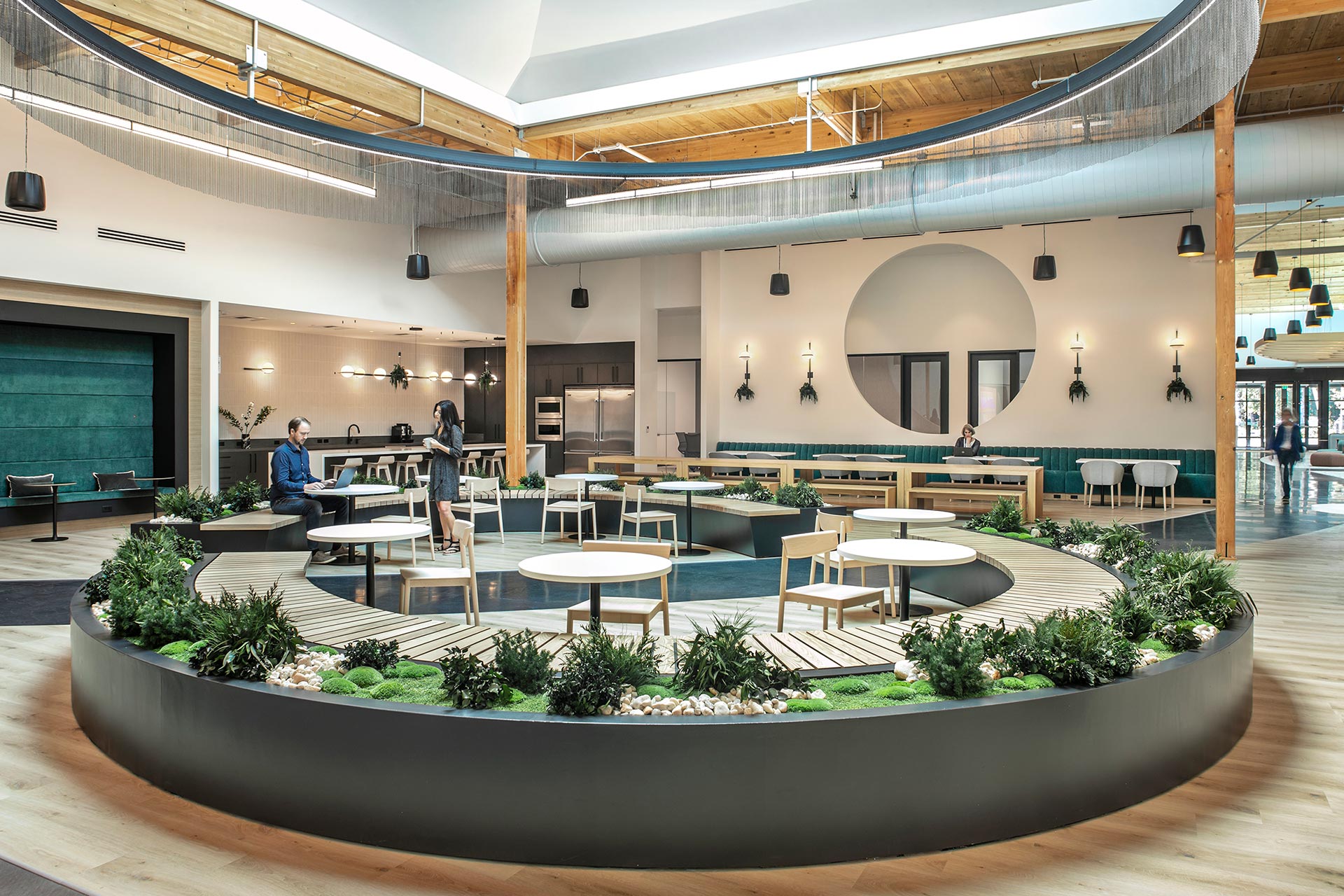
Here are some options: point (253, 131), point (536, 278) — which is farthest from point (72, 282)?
point (536, 278)

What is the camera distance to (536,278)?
1667cm

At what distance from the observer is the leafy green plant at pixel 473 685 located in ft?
9.34

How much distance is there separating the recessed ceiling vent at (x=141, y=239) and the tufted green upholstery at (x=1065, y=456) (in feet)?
31.2

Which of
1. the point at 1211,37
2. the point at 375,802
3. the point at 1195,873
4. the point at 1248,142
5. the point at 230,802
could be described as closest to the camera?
the point at 1195,873

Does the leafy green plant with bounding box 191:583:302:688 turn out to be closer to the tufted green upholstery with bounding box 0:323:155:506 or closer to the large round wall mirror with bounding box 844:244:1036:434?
the tufted green upholstery with bounding box 0:323:155:506

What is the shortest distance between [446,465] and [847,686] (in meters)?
6.23

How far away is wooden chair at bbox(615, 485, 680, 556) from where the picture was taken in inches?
332

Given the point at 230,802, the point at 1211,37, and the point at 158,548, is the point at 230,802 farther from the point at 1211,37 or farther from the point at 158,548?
the point at 1211,37

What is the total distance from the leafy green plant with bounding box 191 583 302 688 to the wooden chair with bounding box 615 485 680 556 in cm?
483

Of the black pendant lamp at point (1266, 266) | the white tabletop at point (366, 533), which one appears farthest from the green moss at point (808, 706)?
the black pendant lamp at point (1266, 266)

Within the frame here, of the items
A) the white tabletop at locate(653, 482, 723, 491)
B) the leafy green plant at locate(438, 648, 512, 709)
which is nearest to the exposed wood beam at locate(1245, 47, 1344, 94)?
the white tabletop at locate(653, 482, 723, 491)

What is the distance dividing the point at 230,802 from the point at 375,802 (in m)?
0.65

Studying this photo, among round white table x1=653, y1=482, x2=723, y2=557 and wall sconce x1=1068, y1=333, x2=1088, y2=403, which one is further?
wall sconce x1=1068, y1=333, x2=1088, y2=403

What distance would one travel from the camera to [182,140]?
204 inches
